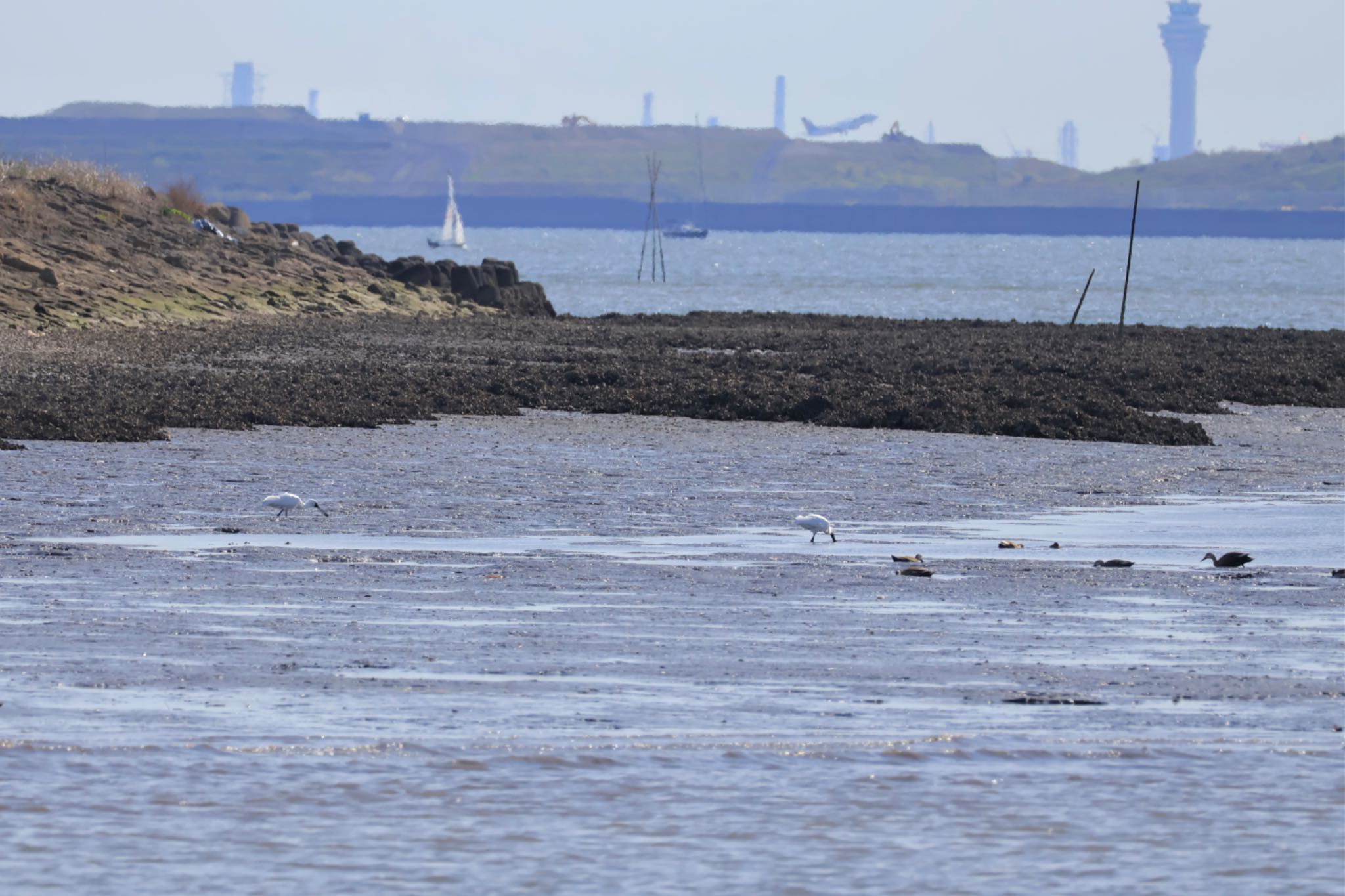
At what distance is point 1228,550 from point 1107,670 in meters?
4.71

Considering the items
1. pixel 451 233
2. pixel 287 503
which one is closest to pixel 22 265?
pixel 287 503

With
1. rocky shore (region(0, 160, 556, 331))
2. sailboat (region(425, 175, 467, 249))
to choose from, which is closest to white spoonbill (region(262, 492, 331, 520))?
rocky shore (region(0, 160, 556, 331))

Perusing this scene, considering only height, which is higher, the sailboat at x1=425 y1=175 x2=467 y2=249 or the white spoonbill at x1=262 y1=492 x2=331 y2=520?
the sailboat at x1=425 y1=175 x2=467 y2=249

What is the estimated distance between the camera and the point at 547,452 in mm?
19484

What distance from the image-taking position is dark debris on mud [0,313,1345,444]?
71.8ft

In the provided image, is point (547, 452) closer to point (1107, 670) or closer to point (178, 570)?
point (178, 570)

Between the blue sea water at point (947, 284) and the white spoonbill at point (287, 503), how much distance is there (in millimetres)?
47622

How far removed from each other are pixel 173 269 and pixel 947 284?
65662 millimetres

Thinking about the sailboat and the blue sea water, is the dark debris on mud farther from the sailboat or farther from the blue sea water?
the sailboat

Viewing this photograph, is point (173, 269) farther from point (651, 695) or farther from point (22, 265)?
point (651, 695)

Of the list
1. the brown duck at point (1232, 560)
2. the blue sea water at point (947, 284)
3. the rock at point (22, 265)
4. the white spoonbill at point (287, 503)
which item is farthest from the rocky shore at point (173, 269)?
the brown duck at point (1232, 560)

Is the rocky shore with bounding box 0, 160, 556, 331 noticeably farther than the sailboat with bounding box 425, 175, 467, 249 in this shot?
No

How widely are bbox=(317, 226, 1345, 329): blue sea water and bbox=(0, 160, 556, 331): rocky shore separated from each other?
1483 cm

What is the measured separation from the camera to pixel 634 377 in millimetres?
27031
